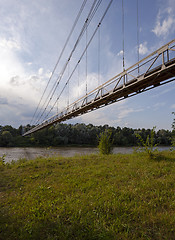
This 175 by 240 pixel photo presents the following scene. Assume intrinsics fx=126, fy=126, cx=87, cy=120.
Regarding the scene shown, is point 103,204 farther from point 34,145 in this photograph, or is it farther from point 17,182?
point 34,145

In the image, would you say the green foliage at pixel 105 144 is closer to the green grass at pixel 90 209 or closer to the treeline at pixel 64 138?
the green grass at pixel 90 209

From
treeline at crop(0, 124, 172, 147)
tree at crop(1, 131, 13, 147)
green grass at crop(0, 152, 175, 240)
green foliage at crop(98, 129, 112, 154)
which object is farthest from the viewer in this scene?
treeline at crop(0, 124, 172, 147)

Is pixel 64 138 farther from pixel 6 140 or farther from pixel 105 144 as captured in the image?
pixel 105 144

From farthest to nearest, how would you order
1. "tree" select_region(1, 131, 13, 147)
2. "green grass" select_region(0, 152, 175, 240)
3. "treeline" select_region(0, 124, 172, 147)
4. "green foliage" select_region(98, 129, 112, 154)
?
"treeline" select_region(0, 124, 172, 147) < "tree" select_region(1, 131, 13, 147) < "green foliage" select_region(98, 129, 112, 154) < "green grass" select_region(0, 152, 175, 240)

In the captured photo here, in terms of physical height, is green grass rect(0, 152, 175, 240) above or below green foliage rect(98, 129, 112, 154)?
below

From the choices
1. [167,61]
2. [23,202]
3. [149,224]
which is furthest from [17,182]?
[167,61]

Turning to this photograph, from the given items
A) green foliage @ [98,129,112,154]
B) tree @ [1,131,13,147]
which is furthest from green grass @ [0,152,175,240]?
tree @ [1,131,13,147]

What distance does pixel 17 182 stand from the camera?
14.0ft

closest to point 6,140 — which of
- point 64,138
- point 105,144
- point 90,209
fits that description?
point 64,138

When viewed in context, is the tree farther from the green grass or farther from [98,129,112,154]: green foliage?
the green grass

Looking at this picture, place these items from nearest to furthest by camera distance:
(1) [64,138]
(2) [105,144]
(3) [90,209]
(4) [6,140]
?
(3) [90,209] < (2) [105,144] < (4) [6,140] < (1) [64,138]

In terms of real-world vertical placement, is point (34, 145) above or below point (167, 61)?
below

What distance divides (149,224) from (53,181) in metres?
2.97

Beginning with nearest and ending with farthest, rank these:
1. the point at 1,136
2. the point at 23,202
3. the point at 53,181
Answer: the point at 23,202 < the point at 53,181 < the point at 1,136
